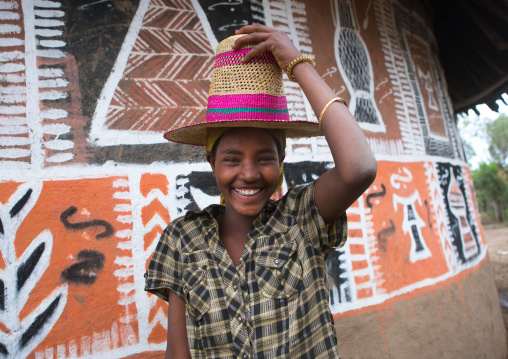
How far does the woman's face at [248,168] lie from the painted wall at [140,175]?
99 centimetres

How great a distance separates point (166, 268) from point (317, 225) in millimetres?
561

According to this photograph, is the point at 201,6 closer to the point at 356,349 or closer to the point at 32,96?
the point at 32,96

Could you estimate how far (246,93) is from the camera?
4.34 feet

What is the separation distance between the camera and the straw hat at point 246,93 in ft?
4.25

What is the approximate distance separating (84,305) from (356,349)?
5.75 feet

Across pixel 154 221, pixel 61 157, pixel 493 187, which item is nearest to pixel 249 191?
pixel 154 221

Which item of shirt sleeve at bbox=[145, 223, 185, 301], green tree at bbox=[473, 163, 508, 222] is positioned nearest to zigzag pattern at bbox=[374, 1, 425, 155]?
shirt sleeve at bbox=[145, 223, 185, 301]

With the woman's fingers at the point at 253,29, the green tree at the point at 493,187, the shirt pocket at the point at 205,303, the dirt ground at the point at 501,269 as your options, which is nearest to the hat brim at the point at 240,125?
the woman's fingers at the point at 253,29

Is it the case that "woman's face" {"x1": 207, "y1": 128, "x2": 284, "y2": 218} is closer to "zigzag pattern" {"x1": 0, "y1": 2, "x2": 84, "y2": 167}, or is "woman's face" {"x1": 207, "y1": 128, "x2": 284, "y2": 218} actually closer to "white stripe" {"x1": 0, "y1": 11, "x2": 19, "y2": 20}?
"zigzag pattern" {"x1": 0, "y1": 2, "x2": 84, "y2": 167}

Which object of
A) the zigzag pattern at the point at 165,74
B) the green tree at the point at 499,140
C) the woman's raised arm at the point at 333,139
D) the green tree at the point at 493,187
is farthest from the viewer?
the green tree at the point at 499,140

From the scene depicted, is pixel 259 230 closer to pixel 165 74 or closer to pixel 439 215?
pixel 165 74

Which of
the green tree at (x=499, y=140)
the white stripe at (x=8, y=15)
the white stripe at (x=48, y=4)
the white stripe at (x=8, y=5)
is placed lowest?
the white stripe at (x=8, y=15)

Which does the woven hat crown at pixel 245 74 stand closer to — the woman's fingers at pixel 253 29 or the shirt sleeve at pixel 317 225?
the woman's fingers at pixel 253 29

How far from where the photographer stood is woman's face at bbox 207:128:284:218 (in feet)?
4.25
